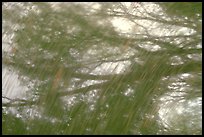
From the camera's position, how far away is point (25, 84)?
79 centimetres

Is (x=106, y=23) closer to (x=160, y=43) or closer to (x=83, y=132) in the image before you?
(x=160, y=43)

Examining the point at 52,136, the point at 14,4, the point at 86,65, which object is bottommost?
the point at 52,136

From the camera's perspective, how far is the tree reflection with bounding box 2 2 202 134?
0.75m

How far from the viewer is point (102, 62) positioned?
0.78 m

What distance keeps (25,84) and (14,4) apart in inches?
8.2

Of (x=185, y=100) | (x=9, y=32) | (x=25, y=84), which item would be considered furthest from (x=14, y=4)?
(x=185, y=100)

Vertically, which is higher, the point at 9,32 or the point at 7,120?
the point at 9,32

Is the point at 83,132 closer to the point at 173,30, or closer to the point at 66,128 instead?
the point at 66,128

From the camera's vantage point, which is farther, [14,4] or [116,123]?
[14,4]

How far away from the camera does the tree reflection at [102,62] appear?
75 cm

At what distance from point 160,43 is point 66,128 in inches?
11.2

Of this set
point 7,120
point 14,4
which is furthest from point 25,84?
point 14,4

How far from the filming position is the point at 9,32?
0.82 m

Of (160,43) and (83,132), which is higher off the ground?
(160,43)
